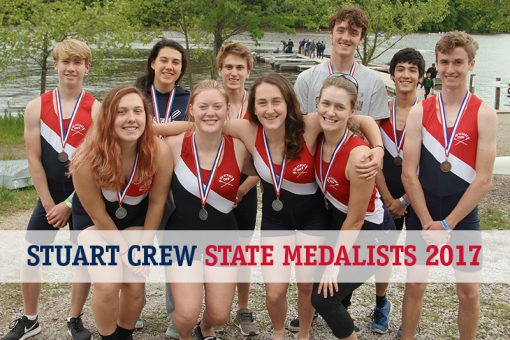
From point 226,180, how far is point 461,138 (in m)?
1.65

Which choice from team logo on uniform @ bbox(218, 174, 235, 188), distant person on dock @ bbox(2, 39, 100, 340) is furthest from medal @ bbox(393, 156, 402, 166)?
distant person on dock @ bbox(2, 39, 100, 340)

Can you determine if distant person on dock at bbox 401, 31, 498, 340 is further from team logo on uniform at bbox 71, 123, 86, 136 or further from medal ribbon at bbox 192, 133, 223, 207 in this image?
team logo on uniform at bbox 71, 123, 86, 136

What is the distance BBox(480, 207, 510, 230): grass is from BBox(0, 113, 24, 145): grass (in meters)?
10.0

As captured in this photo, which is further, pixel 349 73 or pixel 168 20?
pixel 168 20

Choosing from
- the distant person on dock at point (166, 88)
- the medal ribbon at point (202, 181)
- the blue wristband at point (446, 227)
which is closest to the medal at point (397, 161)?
the blue wristband at point (446, 227)

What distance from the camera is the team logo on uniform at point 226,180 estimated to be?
152 inches

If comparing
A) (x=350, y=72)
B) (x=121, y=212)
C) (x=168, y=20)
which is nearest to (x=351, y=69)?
(x=350, y=72)

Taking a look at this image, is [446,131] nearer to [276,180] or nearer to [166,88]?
[276,180]

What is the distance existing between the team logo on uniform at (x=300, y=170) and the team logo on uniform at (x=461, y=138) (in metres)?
1.04

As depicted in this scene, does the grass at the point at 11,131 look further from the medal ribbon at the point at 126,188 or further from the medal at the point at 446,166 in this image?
the medal at the point at 446,166

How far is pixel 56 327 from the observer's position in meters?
4.51

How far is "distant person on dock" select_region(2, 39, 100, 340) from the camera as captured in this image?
4.06 metres

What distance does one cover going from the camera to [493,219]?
295 inches

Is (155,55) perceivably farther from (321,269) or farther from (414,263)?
(414,263)
